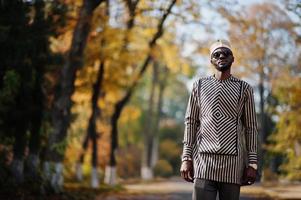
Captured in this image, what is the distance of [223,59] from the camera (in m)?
4.70

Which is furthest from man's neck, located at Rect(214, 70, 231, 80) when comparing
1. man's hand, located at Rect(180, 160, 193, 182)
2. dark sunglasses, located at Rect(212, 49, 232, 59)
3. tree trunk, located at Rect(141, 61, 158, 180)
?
tree trunk, located at Rect(141, 61, 158, 180)

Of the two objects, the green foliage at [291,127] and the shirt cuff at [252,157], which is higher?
the green foliage at [291,127]

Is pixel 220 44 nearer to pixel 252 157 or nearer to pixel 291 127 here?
pixel 252 157

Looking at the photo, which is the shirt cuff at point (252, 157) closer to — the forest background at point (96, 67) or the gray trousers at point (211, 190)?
the gray trousers at point (211, 190)

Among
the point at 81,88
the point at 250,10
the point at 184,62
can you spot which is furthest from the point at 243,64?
the point at 81,88

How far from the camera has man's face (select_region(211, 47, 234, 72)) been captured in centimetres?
470

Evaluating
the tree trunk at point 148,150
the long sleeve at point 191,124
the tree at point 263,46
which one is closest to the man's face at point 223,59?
the long sleeve at point 191,124

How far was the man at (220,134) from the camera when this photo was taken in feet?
15.0

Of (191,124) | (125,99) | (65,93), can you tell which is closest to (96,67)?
(125,99)

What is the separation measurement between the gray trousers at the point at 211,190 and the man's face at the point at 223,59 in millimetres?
876

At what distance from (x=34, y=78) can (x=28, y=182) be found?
3144mm

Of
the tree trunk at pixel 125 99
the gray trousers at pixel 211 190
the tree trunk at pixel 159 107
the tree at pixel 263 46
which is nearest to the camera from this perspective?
the gray trousers at pixel 211 190

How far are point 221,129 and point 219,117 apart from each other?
0.09m

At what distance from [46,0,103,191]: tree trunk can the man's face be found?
1356cm
